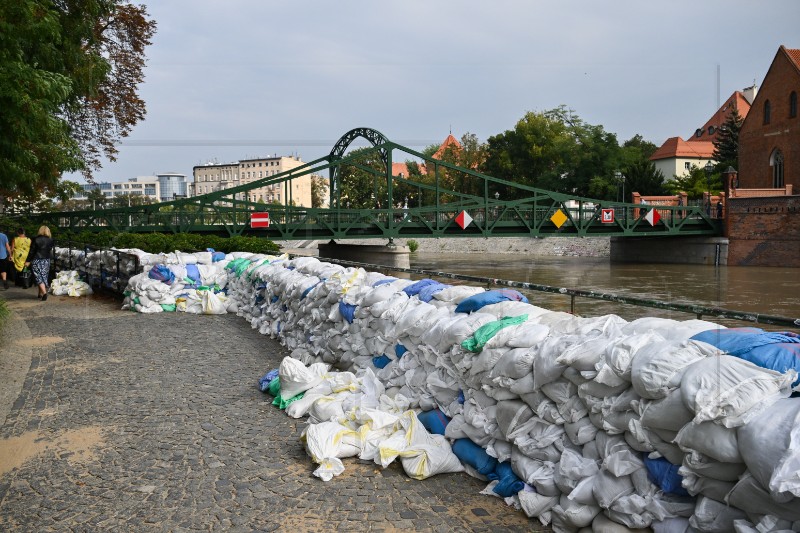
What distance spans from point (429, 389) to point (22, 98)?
544 centimetres

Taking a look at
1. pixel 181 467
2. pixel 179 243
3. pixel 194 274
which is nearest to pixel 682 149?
pixel 179 243

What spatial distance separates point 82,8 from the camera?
13062 mm

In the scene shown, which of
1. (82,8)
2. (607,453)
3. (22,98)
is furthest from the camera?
(82,8)

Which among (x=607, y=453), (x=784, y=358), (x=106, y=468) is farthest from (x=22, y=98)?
(x=784, y=358)

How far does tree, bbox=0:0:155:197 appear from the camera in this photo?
739 centimetres

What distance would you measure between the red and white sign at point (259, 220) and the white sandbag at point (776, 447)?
2824 centimetres

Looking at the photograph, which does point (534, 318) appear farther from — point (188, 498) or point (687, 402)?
point (188, 498)

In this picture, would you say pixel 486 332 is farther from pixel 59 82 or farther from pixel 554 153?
pixel 554 153

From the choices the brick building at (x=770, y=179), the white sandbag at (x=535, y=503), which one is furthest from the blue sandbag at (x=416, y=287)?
the brick building at (x=770, y=179)

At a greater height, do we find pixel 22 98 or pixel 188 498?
pixel 22 98

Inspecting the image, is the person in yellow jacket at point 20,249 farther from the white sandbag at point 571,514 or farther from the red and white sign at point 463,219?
the red and white sign at point 463,219

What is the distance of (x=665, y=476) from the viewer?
2.85 meters

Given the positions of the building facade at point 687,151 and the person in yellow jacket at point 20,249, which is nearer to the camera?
the person in yellow jacket at point 20,249

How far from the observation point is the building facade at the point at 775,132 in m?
40.3
